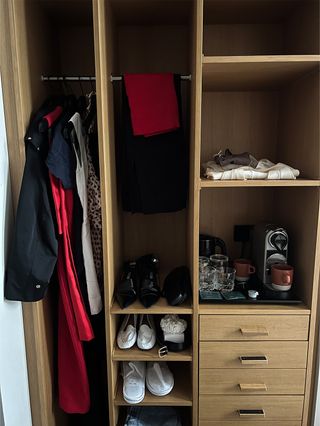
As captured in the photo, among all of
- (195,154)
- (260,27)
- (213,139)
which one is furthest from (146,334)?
(260,27)

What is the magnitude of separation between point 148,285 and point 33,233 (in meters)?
0.51

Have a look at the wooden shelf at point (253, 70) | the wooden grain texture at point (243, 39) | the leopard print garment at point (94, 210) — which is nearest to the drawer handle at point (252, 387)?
the leopard print garment at point (94, 210)

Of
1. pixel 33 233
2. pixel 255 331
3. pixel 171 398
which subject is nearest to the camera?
pixel 33 233

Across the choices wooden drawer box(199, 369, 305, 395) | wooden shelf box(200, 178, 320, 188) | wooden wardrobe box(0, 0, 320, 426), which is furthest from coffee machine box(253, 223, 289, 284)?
wooden drawer box(199, 369, 305, 395)

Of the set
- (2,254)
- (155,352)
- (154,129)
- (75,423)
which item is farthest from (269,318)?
(75,423)

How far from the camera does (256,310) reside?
128 cm

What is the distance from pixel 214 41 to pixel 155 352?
1.44 metres

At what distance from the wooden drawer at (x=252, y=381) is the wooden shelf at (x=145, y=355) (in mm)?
95

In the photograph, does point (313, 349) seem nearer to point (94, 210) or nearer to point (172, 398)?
point (172, 398)

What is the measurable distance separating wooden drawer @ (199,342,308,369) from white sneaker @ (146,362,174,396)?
191 mm

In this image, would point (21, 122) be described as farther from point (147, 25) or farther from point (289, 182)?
point (289, 182)

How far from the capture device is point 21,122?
1.12 meters

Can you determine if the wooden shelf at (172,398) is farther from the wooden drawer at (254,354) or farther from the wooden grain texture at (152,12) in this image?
the wooden grain texture at (152,12)

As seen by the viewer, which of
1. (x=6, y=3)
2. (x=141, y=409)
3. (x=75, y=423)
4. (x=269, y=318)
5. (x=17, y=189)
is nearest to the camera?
(x=6, y=3)
